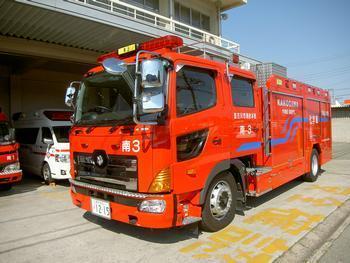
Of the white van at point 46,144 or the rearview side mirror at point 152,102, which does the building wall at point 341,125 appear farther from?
the rearview side mirror at point 152,102

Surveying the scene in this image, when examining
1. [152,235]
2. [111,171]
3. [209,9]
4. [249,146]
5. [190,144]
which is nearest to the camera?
[190,144]

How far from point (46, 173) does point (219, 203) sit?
6.97m

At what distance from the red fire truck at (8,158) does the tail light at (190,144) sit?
5941 mm

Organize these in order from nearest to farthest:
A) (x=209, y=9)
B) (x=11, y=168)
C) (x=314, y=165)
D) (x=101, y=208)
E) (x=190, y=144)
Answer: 1. (x=190, y=144)
2. (x=101, y=208)
3. (x=11, y=168)
4. (x=314, y=165)
5. (x=209, y=9)

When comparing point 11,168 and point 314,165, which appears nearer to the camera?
point 11,168

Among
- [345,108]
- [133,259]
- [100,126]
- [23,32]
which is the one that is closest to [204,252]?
[133,259]

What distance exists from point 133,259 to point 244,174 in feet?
7.86

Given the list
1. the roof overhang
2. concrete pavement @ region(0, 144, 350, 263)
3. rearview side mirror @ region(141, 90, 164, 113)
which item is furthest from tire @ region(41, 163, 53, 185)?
the roof overhang

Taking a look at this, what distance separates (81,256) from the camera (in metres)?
4.25

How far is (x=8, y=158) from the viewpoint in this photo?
8.34m

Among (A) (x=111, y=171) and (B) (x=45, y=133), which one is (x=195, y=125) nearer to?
(A) (x=111, y=171)

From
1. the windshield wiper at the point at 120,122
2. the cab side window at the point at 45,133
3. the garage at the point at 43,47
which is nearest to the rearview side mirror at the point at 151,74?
the windshield wiper at the point at 120,122

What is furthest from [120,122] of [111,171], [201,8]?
[201,8]

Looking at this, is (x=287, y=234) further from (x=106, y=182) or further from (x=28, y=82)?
(x=28, y=82)
